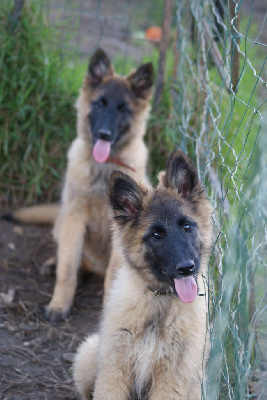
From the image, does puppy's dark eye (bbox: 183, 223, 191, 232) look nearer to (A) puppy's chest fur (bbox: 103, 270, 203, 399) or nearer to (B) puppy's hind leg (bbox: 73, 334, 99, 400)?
(A) puppy's chest fur (bbox: 103, 270, 203, 399)

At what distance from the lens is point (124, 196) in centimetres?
312

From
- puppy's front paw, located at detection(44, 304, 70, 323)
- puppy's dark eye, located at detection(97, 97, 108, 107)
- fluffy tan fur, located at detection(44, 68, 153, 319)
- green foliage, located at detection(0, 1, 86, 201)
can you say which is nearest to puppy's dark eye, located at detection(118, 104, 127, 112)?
puppy's dark eye, located at detection(97, 97, 108, 107)

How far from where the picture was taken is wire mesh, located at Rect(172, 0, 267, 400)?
7.16 feet

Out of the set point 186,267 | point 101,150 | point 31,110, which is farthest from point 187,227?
point 31,110

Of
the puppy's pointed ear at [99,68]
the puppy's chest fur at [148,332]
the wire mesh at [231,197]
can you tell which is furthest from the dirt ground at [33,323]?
the puppy's pointed ear at [99,68]

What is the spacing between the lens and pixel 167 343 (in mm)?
2920

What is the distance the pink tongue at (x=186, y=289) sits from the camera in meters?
2.85

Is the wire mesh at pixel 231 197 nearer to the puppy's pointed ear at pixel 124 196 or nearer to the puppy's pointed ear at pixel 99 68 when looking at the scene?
the puppy's pointed ear at pixel 124 196

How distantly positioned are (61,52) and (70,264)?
2635 mm

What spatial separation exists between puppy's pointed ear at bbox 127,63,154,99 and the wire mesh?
0.28m

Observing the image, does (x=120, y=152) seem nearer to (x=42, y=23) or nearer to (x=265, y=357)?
(x=42, y=23)

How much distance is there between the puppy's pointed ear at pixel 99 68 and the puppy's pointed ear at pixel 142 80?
0.71ft

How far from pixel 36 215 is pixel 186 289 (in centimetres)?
303

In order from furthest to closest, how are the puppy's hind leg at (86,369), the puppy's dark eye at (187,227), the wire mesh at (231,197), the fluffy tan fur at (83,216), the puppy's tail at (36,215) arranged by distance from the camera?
the puppy's tail at (36,215) < the fluffy tan fur at (83,216) < the puppy's hind leg at (86,369) < the puppy's dark eye at (187,227) < the wire mesh at (231,197)
